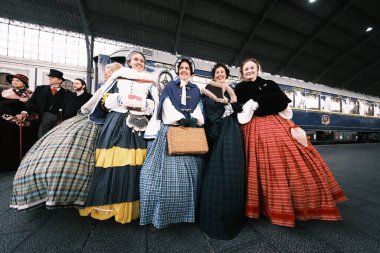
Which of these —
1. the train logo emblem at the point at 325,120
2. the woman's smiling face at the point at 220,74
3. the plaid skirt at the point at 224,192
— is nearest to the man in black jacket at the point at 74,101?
the woman's smiling face at the point at 220,74

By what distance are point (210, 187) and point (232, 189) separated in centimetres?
18

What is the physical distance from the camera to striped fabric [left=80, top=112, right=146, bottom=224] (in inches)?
48.4

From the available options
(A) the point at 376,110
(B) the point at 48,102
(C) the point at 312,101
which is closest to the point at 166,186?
(B) the point at 48,102

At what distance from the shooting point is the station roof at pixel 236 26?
26.3 feet

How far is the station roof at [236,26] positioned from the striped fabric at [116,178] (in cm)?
929

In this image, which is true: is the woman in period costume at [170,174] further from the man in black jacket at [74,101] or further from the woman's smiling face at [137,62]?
the man in black jacket at [74,101]

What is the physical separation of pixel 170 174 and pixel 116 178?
0.45 m

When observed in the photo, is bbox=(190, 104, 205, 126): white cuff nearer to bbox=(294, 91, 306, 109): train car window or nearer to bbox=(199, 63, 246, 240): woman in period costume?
bbox=(199, 63, 246, 240): woman in period costume

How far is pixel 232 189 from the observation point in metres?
1.23

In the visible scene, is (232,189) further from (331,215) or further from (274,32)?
(274,32)

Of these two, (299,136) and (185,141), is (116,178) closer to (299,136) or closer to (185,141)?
(185,141)

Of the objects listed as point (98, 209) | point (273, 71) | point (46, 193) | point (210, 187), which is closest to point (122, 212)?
point (98, 209)

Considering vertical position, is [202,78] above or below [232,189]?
above

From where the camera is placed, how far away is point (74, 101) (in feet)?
10.2
